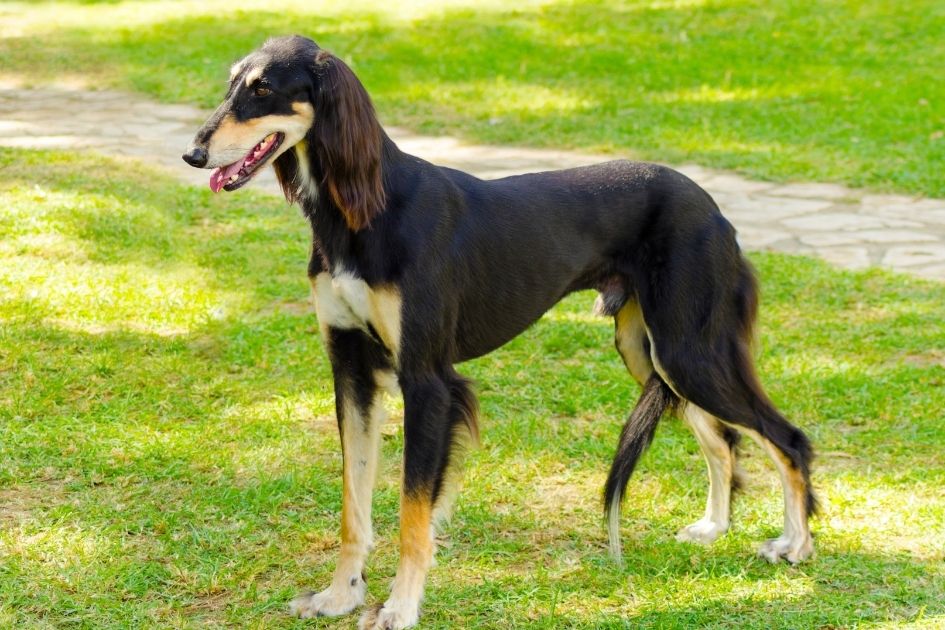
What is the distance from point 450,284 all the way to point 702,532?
143 cm

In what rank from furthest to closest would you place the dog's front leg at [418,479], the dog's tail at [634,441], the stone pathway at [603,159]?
the stone pathway at [603,159]
the dog's tail at [634,441]
the dog's front leg at [418,479]

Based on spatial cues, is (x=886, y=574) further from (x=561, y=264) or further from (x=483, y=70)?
(x=483, y=70)

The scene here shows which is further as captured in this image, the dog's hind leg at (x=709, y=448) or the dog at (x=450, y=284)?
the dog's hind leg at (x=709, y=448)

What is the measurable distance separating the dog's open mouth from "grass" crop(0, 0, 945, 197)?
6118mm

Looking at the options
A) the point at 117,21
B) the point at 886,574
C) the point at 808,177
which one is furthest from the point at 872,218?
the point at 117,21

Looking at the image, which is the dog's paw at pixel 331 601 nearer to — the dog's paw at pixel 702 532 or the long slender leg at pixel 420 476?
the long slender leg at pixel 420 476

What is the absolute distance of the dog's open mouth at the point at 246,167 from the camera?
342 centimetres

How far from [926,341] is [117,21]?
424 inches

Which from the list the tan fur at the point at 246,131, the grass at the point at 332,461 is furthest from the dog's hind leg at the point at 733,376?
the tan fur at the point at 246,131

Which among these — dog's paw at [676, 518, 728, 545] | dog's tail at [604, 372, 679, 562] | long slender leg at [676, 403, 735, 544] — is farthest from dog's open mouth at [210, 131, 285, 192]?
dog's paw at [676, 518, 728, 545]

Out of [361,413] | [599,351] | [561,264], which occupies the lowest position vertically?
[599,351]

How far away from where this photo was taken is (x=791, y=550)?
4.17m

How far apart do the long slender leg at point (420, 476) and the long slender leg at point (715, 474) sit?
3.48 feet

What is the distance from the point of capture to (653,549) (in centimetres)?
429
